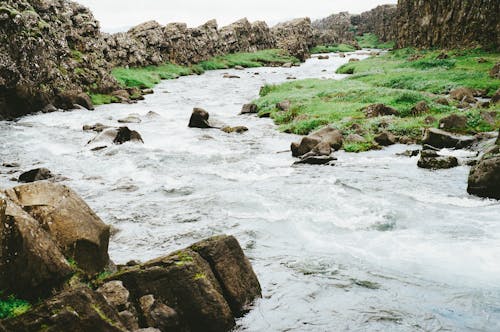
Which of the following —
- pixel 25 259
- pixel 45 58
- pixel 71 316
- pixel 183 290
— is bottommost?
pixel 183 290

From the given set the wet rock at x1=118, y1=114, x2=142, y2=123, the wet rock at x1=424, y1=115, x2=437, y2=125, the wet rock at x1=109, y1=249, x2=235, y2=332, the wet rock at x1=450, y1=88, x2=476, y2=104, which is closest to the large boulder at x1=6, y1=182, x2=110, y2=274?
the wet rock at x1=109, y1=249, x2=235, y2=332

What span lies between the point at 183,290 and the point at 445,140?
58.3ft

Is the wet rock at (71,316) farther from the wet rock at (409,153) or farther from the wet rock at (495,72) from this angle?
the wet rock at (495,72)

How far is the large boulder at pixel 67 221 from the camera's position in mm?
7564

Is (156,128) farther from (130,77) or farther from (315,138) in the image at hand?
(130,77)

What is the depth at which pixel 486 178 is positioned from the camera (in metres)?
14.4

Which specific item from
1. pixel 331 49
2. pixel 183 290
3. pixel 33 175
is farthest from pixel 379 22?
pixel 183 290

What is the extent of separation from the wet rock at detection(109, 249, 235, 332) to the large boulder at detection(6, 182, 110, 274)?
2.94ft

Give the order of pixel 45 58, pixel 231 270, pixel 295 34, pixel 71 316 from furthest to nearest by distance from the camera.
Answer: pixel 295 34 < pixel 45 58 < pixel 231 270 < pixel 71 316

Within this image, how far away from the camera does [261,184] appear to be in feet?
56.2

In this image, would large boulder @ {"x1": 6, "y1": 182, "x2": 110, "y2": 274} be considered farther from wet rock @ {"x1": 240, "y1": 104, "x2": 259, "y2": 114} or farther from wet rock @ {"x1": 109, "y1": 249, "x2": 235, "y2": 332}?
wet rock @ {"x1": 240, "y1": 104, "x2": 259, "y2": 114}

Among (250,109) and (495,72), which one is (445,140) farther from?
(495,72)

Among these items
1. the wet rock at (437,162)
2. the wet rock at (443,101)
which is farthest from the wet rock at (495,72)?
the wet rock at (437,162)

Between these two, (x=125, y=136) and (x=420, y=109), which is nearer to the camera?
(x=125, y=136)
